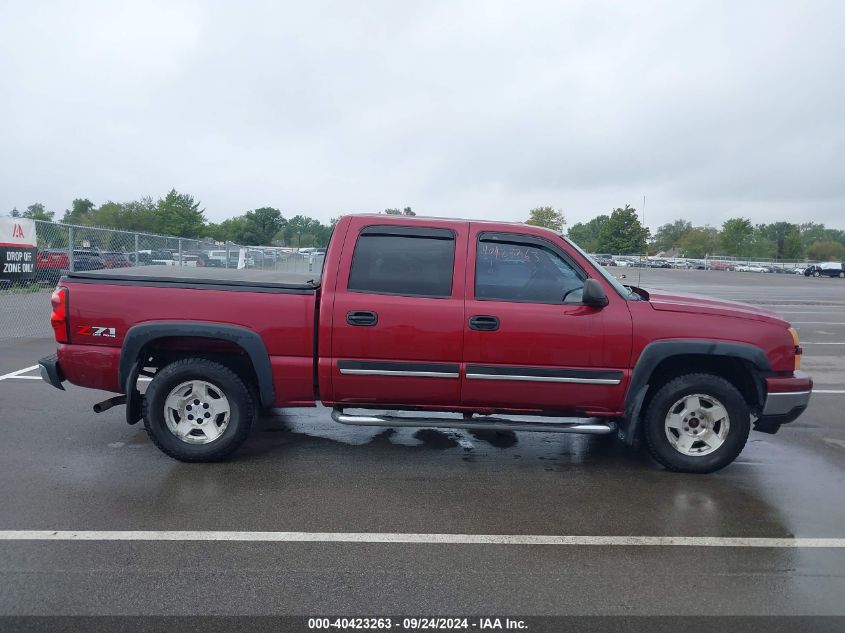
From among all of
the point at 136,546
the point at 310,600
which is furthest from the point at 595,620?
the point at 136,546

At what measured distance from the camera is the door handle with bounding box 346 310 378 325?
490cm

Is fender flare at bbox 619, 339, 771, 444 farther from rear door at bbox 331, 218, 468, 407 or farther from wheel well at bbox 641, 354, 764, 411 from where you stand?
rear door at bbox 331, 218, 468, 407

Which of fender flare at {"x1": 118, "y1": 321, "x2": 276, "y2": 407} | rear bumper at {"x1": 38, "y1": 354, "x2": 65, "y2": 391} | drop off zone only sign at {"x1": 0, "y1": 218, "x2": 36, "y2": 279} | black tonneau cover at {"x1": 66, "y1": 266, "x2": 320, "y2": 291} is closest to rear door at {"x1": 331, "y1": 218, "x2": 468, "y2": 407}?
black tonneau cover at {"x1": 66, "y1": 266, "x2": 320, "y2": 291}

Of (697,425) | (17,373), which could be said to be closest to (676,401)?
(697,425)

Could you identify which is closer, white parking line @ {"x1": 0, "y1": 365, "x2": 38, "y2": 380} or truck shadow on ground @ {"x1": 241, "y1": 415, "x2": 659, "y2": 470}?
truck shadow on ground @ {"x1": 241, "y1": 415, "x2": 659, "y2": 470}

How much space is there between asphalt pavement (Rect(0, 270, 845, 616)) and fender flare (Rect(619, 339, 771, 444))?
72 centimetres

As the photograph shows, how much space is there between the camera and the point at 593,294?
4.79m

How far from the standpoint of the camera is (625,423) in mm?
5098

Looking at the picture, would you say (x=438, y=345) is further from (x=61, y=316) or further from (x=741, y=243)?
(x=741, y=243)

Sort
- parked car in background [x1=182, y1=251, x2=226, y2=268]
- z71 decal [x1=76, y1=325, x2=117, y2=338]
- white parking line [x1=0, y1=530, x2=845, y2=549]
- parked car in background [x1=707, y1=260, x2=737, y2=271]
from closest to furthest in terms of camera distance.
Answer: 1. white parking line [x1=0, y1=530, x2=845, y2=549]
2. z71 decal [x1=76, y1=325, x2=117, y2=338]
3. parked car in background [x1=182, y1=251, x2=226, y2=268]
4. parked car in background [x1=707, y1=260, x2=737, y2=271]

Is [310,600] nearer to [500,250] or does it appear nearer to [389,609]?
[389,609]

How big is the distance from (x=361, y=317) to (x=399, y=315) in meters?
0.28

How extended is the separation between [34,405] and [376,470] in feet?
13.4

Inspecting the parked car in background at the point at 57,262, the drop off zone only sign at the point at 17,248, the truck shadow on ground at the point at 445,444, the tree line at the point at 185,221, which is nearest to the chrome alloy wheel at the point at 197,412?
the truck shadow on ground at the point at 445,444
